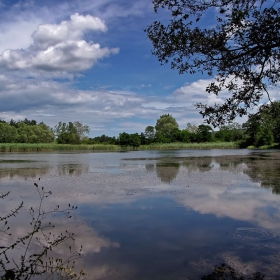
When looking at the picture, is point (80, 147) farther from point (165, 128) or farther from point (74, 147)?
point (165, 128)

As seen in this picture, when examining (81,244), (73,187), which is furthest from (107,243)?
(73,187)

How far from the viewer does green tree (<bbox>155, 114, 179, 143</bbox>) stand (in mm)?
85562

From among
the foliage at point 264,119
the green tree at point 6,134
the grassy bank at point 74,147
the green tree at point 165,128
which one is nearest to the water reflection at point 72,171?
the foliage at point 264,119

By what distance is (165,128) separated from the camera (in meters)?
95.4

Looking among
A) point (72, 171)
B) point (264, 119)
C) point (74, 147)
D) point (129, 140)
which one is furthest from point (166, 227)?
point (129, 140)

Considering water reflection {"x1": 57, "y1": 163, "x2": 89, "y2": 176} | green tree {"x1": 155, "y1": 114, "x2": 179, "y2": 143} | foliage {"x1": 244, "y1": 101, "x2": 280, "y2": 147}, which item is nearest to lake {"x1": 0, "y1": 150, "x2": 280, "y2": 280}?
foliage {"x1": 244, "y1": 101, "x2": 280, "y2": 147}

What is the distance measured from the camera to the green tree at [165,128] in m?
85.6

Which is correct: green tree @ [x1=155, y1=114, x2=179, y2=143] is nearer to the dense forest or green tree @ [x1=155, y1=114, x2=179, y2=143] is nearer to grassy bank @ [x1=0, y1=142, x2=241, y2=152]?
the dense forest

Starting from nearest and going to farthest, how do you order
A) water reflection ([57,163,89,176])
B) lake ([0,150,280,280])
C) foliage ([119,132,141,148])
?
lake ([0,150,280,280]), water reflection ([57,163,89,176]), foliage ([119,132,141,148])

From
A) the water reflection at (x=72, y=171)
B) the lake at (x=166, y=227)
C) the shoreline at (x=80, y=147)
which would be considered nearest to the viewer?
the lake at (x=166, y=227)

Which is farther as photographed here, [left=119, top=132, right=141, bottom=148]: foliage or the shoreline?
[left=119, top=132, right=141, bottom=148]: foliage

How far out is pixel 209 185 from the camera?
12961 mm

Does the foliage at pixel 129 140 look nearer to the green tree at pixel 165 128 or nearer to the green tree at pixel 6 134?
the green tree at pixel 165 128

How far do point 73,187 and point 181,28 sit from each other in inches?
362
